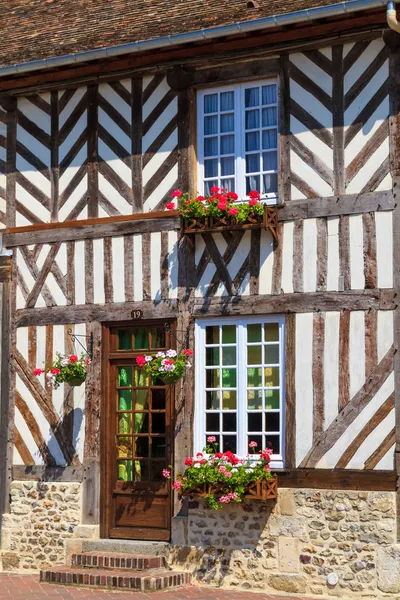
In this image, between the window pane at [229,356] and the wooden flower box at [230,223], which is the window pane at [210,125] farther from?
the window pane at [229,356]

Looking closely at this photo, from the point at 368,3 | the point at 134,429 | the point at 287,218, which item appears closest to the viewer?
the point at 368,3

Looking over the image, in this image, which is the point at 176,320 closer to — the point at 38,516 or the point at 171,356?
the point at 171,356

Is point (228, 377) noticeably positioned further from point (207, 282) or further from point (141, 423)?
point (141, 423)

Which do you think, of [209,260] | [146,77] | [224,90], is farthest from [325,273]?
[146,77]

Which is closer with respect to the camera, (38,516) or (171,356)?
(171,356)

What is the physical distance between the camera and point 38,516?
1220 cm

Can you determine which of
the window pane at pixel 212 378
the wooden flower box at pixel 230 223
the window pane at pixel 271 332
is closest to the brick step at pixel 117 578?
the window pane at pixel 212 378

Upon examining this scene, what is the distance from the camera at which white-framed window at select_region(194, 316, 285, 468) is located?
11031mm

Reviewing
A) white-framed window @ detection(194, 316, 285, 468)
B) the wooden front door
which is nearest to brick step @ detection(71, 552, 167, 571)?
the wooden front door

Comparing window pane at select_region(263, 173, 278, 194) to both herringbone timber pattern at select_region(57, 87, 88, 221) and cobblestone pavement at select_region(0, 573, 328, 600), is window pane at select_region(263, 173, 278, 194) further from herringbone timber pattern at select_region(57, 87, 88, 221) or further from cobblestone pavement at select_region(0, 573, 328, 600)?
cobblestone pavement at select_region(0, 573, 328, 600)

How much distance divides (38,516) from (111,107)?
4.48 meters

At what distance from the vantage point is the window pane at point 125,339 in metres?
12.1

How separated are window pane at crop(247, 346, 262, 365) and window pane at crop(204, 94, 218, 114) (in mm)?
2525

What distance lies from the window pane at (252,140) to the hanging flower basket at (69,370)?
2.82 m
